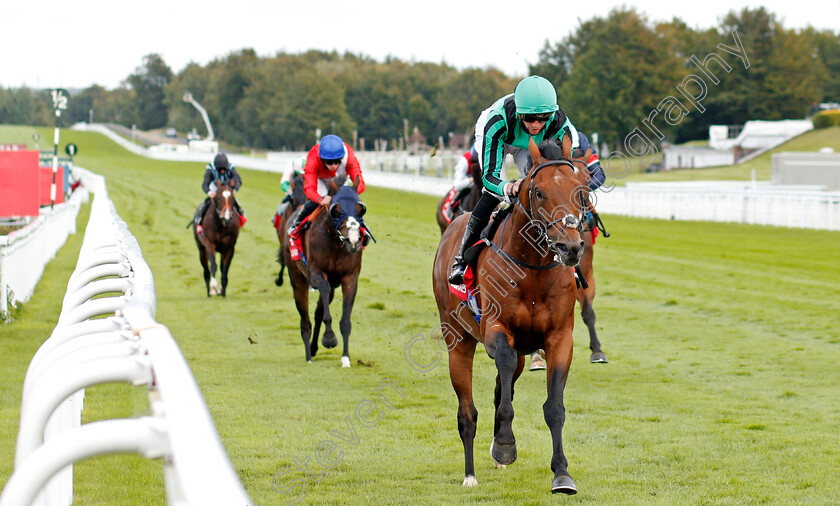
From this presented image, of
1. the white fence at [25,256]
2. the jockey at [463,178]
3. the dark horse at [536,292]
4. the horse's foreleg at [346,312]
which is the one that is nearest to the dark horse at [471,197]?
the jockey at [463,178]

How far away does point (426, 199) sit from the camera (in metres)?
34.6

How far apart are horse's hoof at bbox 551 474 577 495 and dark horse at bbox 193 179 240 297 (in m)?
10.0

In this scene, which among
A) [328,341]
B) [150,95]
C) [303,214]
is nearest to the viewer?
[328,341]

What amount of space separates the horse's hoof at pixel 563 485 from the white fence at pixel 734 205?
19755mm

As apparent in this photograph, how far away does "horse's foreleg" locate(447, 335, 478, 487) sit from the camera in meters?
5.23

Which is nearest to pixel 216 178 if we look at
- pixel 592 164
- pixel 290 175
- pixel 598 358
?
pixel 290 175

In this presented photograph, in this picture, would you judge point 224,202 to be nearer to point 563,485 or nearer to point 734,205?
point 563,485

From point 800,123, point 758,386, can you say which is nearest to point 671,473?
point 758,386

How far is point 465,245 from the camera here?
18.7ft

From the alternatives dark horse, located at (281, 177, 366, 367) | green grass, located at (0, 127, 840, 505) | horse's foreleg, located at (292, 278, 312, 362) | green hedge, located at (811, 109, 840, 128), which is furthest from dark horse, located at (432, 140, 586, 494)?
green hedge, located at (811, 109, 840, 128)

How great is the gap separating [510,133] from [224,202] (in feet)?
30.0

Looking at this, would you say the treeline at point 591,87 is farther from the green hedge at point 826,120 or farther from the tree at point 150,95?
the tree at point 150,95

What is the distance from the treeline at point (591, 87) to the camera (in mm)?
63281

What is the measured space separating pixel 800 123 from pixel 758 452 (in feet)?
212
